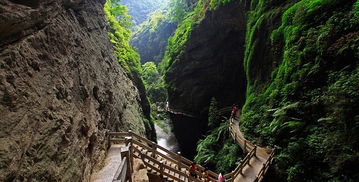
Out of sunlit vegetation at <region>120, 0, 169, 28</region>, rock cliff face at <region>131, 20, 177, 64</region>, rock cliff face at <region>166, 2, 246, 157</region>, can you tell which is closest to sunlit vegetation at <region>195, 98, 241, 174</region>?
rock cliff face at <region>166, 2, 246, 157</region>

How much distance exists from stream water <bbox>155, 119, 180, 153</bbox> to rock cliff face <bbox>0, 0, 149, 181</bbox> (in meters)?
19.2

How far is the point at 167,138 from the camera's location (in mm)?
35562

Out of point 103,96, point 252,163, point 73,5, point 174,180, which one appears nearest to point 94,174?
point 174,180

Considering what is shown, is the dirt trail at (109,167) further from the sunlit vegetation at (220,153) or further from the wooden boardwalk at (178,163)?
the sunlit vegetation at (220,153)

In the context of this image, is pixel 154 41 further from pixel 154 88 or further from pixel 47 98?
pixel 47 98

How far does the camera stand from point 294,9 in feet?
49.4

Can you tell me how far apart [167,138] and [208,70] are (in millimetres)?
12382

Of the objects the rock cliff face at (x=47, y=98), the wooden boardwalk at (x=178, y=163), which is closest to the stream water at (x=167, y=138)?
the wooden boardwalk at (x=178, y=163)

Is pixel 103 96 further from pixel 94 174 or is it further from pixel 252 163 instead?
pixel 252 163

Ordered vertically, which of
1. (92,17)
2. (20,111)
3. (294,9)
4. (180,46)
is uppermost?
(180,46)

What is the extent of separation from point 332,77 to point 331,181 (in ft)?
15.3

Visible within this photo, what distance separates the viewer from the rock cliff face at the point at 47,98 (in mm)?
6242

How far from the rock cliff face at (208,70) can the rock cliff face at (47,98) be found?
19.7m

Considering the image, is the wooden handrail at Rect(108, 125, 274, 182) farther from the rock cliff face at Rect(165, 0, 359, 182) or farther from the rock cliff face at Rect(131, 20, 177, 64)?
the rock cliff face at Rect(131, 20, 177, 64)
